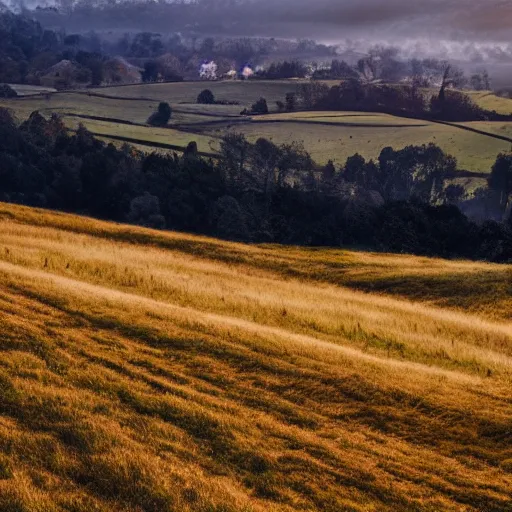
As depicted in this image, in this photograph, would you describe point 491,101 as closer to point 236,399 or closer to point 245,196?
point 245,196

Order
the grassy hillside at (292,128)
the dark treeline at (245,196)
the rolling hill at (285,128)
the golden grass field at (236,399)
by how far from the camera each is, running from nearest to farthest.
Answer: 1. the golden grass field at (236,399)
2. the dark treeline at (245,196)
3. the rolling hill at (285,128)
4. the grassy hillside at (292,128)

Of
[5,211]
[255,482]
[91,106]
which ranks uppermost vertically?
[91,106]

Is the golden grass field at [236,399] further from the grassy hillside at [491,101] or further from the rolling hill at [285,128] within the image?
the grassy hillside at [491,101]

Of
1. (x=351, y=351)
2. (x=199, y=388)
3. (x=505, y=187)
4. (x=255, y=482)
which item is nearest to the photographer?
(x=255, y=482)

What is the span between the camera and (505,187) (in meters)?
98.7

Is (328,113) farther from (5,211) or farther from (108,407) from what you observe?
(108,407)

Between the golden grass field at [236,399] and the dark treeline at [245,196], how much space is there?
112 ft

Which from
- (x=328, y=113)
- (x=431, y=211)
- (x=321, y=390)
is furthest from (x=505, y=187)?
(x=321, y=390)

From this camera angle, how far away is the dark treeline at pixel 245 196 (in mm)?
61531

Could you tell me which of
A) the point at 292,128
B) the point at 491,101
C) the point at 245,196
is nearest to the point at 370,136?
the point at 292,128

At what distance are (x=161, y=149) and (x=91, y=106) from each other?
192 feet

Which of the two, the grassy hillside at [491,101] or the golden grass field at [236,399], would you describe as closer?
the golden grass field at [236,399]

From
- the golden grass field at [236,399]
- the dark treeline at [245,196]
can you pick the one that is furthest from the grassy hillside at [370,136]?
the golden grass field at [236,399]

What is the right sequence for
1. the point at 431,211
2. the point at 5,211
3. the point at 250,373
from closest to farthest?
the point at 250,373 → the point at 5,211 → the point at 431,211
